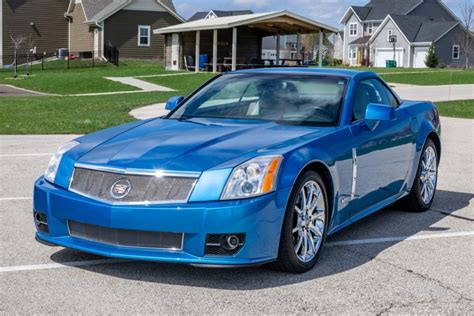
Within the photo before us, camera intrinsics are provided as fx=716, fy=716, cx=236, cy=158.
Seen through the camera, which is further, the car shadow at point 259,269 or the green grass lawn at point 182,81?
the green grass lawn at point 182,81

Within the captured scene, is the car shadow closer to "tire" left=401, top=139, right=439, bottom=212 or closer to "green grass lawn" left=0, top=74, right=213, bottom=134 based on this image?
"tire" left=401, top=139, right=439, bottom=212

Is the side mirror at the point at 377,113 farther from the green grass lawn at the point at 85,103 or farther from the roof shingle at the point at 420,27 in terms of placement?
the roof shingle at the point at 420,27

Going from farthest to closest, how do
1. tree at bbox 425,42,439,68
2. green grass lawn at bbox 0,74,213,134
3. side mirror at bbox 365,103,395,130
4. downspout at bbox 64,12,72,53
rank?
tree at bbox 425,42,439,68 < downspout at bbox 64,12,72,53 < green grass lawn at bbox 0,74,213,134 < side mirror at bbox 365,103,395,130

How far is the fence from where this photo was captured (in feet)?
164

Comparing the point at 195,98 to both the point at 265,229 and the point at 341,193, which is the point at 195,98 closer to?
the point at 341,193

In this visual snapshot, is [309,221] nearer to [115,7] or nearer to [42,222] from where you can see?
[42,222]

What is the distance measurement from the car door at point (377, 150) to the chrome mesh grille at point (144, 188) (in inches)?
70.5

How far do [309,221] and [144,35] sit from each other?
49.6m

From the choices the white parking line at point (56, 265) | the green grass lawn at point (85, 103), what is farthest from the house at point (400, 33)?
the white parking line at point (56, 265)

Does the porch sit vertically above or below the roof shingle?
below

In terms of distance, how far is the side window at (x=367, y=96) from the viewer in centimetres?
634

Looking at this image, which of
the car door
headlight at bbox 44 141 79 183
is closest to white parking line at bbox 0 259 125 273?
headlight at bbox 44 141 79 183

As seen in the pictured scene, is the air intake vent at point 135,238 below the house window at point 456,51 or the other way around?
below

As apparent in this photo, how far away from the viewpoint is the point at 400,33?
72.4 m
